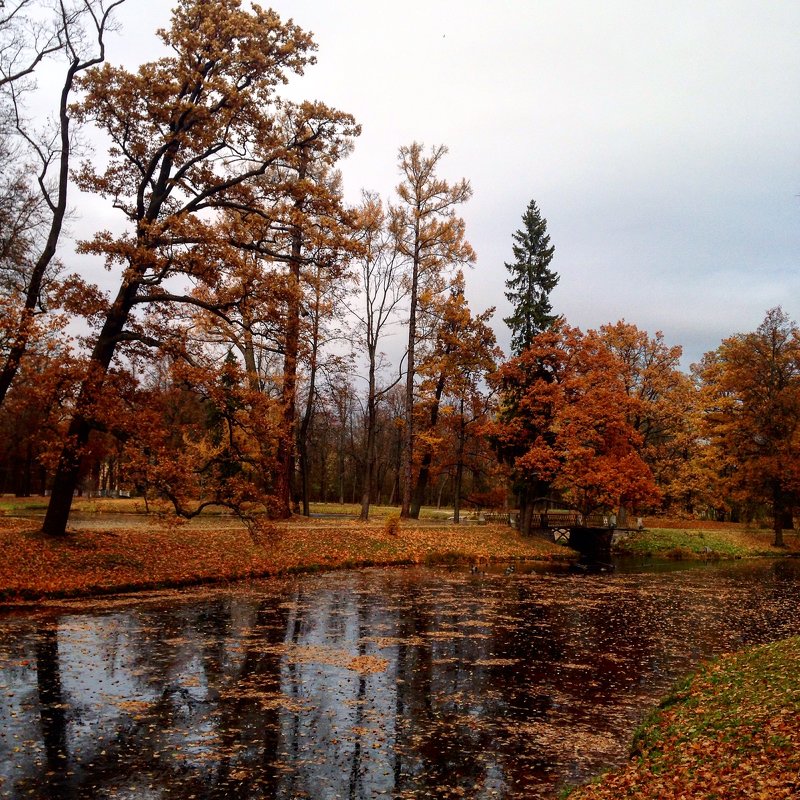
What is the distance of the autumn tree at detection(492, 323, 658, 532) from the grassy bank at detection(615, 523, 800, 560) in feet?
19.7

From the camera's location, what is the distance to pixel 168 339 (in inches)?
853

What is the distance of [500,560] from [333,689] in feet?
75.9

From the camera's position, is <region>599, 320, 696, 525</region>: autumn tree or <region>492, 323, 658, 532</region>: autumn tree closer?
<region>492, 323, 658, 532</region>: autumn tree

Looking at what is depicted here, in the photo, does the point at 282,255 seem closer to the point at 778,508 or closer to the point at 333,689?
the point at 333,689

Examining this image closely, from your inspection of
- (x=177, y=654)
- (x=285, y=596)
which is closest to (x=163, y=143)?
(x=285, y=596)

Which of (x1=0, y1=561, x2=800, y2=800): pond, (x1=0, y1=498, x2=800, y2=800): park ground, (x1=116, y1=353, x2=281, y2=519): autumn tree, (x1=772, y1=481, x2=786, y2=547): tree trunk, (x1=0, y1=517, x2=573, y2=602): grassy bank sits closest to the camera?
(x1=0, y1=498, x2=800, y2=800): park ground

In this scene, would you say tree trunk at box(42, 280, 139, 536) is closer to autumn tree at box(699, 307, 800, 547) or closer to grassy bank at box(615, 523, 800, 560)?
grassy bank at box(615, 523, 800, 560)

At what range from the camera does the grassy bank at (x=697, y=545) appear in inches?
1661

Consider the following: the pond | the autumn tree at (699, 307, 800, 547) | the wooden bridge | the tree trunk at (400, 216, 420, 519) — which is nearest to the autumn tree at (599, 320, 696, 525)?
the autumn tree at (699, 307, 800, 547)

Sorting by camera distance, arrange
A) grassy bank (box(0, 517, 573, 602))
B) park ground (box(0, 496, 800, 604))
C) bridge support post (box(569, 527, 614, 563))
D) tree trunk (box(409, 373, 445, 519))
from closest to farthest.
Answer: grassy bank (box(0, 517, 573, 602))
park ground (box(0, 496, 800, 604))
bridge support post (box(569, 527, 614, 563))
tree trunk (box(409, 373, 445, 519))


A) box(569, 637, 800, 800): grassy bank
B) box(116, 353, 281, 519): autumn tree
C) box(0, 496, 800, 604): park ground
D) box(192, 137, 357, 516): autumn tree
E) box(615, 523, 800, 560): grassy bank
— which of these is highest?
box(192, 137, 357, 516): autumn tree

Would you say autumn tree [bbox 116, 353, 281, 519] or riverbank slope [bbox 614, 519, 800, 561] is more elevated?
autumn tree [bbox 116, 353, 281, 519]

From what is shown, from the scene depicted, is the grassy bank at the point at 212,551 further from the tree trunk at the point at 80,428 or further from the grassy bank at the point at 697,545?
the grassy bank at the point at 697,545

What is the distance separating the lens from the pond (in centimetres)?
746
